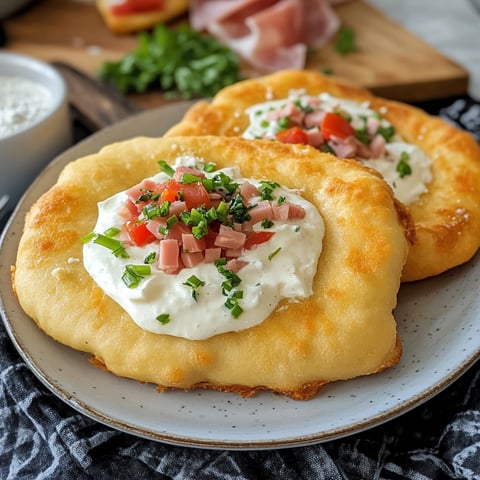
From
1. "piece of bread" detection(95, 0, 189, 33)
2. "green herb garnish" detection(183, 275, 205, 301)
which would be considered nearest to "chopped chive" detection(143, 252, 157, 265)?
"green herb garnish" detection(183, 275, 205, 301)

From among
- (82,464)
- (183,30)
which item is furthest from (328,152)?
(183,30)

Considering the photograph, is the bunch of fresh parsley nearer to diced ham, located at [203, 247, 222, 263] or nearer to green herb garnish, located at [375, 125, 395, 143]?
green herb garnish, located at [375, 125, 395, 143]

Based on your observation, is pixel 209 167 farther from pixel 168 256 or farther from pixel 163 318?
pixel 163 318

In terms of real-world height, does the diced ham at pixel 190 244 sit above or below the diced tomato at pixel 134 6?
above

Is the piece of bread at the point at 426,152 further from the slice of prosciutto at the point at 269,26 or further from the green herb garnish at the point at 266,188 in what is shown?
the slice of prosciutto at the point at 269,26

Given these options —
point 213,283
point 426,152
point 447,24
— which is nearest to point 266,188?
point 213,283

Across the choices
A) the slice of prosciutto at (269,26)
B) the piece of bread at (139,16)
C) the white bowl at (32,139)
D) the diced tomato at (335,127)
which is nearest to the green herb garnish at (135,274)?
the diced tomato at (335,127)
